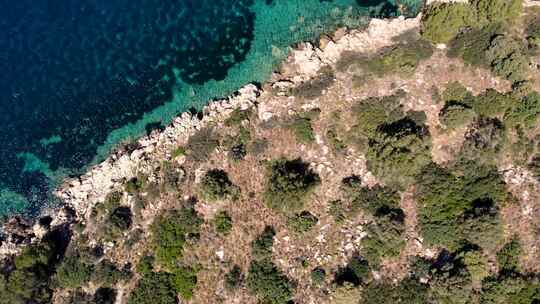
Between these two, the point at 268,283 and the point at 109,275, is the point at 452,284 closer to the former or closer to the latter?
the point at 268,283

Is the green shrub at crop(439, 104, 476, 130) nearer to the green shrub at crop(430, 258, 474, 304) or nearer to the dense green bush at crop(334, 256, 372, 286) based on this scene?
the green shrub at crop(430, 258, 474, 304)

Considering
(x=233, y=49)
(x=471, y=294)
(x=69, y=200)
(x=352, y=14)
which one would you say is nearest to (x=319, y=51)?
(x=352, y=14)

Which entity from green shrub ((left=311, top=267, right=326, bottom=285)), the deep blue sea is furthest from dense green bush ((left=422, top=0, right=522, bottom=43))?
green shrub ((left=311, top=267, right=326, bottom=285))

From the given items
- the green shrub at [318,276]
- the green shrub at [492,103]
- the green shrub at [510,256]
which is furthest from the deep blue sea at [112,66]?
the green shrub at [510,256]

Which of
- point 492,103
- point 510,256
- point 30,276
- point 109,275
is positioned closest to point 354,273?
point 510,256

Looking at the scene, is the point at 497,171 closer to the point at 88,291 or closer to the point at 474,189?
the point at 474,189

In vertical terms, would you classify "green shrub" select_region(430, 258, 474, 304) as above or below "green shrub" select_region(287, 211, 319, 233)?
below
